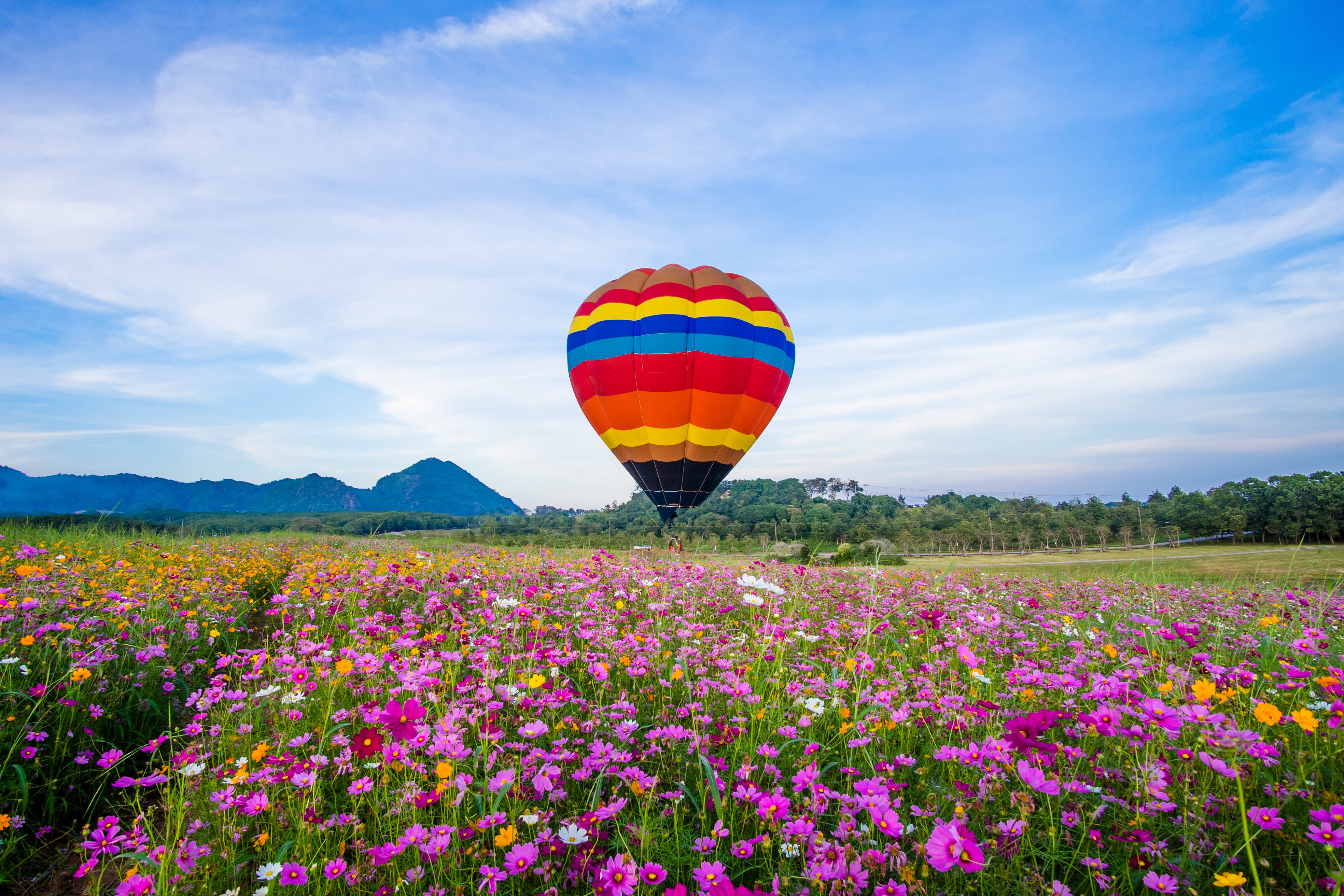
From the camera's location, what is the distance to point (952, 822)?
6.27ft

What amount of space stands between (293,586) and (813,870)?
6599mm

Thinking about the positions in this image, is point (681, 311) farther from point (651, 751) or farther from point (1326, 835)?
point (1326, 835)

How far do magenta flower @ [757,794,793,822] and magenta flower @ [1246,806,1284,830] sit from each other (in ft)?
5.03

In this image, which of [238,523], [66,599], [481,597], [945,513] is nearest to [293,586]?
[66,599]

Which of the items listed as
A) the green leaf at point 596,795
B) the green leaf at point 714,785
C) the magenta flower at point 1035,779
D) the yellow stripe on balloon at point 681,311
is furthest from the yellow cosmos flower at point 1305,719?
the yellow stripe on balloon at point 681,311

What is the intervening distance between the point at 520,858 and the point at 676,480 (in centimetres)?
1767

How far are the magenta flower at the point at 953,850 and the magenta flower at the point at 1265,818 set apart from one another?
1.04 meters

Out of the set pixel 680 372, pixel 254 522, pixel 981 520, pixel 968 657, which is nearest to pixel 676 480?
pixel 680 372

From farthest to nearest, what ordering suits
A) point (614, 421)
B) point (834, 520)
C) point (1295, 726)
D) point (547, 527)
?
point (834, 520) → point (547, 527) → point (614, 421) → point (1295, 726)

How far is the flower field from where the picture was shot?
1969mm

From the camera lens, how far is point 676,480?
19406 millimetres

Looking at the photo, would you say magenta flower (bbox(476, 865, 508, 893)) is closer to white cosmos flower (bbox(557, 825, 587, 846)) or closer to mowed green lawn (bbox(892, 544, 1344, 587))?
white cosmos flower (bbox(557, 825, 587, 846))

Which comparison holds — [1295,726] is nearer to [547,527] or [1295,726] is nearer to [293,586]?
[293,586]

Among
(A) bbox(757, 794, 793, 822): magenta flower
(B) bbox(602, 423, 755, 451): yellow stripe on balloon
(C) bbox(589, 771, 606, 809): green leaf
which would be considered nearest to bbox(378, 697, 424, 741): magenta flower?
(C) bbox(589, 771, 606, 809): green leaf
